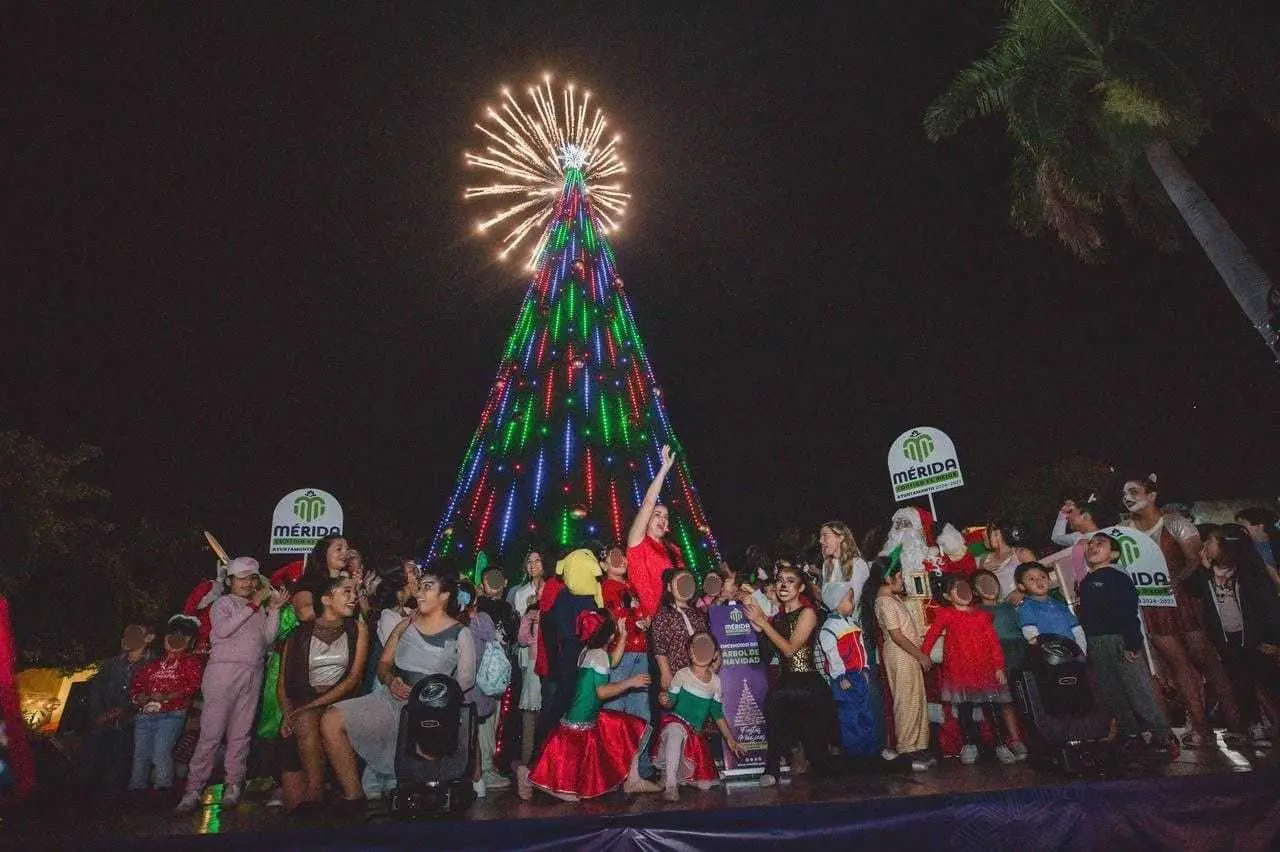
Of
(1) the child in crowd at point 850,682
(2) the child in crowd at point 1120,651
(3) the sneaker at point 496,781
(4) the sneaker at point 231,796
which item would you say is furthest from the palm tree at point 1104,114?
(4) the sneaker at point 231,796

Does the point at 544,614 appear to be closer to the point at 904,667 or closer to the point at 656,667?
the point at 656,667

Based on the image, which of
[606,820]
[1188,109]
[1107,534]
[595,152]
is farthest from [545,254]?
[606,820]

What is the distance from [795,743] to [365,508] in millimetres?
36693

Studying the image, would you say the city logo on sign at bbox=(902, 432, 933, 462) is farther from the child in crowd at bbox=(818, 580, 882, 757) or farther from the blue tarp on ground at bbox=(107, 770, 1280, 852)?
the blue tarp on ground at bbox=(107, 770, 1280, 852)

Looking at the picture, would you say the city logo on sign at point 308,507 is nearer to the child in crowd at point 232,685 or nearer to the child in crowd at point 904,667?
the child in crowd at point 232,685

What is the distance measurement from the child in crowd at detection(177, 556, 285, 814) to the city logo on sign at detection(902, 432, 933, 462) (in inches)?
363

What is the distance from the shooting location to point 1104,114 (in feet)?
39.4

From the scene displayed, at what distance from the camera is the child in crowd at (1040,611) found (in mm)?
6461

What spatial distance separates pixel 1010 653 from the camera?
22.8 feet

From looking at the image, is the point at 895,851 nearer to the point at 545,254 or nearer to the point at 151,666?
A: the point at 151,666

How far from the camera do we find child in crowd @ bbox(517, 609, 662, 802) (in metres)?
5.73

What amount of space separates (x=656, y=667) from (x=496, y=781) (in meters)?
1.85

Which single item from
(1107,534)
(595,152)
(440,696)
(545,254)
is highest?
(595,152)

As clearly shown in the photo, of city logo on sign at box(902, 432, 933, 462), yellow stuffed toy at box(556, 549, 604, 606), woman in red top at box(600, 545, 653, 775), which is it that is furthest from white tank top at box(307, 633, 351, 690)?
city logo on sign at box(902, 432, 933, 462)
